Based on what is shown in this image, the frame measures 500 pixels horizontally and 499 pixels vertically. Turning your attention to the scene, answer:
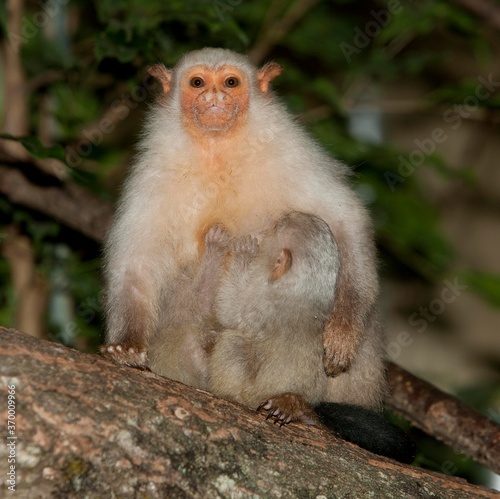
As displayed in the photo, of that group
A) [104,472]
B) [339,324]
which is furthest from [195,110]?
[104,472]

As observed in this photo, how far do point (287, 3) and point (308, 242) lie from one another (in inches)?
161

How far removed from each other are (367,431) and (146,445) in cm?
155

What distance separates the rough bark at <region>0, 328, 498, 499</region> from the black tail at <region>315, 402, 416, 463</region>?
19.1 inches

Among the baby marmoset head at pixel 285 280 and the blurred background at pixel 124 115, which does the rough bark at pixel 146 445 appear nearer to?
the baby marmoset head at pixel 285 280

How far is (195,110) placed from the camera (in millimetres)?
5102

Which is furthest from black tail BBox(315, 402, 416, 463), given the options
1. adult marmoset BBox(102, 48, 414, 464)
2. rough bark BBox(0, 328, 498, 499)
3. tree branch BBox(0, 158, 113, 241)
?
tree branch BBox(0, 158, 113, 241)

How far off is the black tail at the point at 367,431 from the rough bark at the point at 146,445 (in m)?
0.49

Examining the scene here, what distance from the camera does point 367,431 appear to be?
→ 4379mm

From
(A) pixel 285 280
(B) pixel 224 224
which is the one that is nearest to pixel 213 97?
(B) pixel 224 224

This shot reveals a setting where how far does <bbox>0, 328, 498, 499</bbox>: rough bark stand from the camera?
3047 mm

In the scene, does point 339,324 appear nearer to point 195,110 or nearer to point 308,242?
point 308,242

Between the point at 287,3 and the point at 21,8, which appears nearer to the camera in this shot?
the point at 21,8

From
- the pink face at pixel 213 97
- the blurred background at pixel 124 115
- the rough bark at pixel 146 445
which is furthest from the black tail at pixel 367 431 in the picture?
the pink face at pixel 213 97

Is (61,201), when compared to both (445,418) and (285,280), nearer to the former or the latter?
(285,280)
